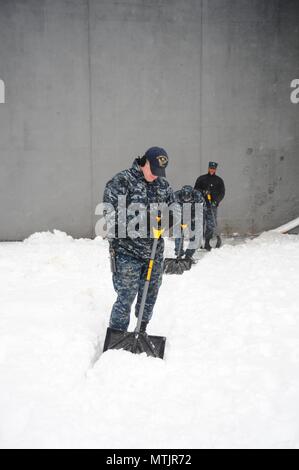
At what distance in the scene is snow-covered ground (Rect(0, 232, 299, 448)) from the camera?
9.22 feet

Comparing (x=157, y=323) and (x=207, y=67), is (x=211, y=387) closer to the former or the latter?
(x=157, y=323)

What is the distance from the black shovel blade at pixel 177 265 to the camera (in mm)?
7122

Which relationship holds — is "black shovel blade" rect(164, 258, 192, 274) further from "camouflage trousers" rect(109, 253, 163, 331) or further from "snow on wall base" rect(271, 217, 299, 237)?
"snow on wall base" rect(271, 217, 299, 237)

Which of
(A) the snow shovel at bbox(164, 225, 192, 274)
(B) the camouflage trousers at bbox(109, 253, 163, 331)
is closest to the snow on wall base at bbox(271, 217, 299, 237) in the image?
(A) the snow shovel at bbox(164, 225, 192, 274)

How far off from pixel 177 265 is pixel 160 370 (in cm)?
381

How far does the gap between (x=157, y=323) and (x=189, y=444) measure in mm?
2224

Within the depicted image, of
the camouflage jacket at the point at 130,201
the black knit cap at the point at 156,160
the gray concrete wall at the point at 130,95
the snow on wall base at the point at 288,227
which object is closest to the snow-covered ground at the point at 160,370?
the camouflage jacket at the point at 130,201

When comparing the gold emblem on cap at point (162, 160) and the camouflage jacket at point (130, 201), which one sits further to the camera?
the camouflage jacket at point (130, 201)

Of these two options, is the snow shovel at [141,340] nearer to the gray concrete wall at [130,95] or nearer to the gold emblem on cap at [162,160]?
the gold emblem on cap at [162,160]

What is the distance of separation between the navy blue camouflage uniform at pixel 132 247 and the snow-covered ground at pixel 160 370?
507 millimetres

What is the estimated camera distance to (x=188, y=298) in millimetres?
5777

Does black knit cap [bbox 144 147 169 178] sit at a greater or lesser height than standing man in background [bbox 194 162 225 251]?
greater

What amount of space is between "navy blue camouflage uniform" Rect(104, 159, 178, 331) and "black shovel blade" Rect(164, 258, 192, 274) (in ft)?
9.82
